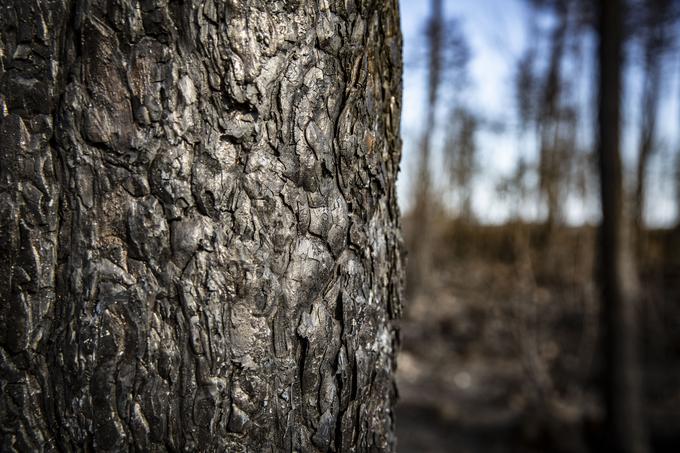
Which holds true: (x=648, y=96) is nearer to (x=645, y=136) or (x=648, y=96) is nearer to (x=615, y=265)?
(x=645, y=136)

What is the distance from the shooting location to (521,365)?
523 centimetres

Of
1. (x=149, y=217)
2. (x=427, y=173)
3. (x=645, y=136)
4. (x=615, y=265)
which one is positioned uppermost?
(x=645, y=136)

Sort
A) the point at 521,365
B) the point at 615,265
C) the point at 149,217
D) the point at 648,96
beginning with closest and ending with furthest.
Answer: the point at 149,217
the point at 615,265
the point at 521,365
the point at 648,96

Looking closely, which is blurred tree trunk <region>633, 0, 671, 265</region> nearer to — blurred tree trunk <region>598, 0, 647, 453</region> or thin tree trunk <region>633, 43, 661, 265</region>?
thin tree trunk <region>633, 43, 661, 265</region>

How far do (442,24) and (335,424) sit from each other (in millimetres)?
11753

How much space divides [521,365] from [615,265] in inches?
72.0

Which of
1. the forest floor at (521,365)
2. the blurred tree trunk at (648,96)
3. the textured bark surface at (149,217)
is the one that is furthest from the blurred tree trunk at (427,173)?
the textured bark surface at (149,217)

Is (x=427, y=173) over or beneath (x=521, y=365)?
over

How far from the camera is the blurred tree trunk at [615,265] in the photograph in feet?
13.0

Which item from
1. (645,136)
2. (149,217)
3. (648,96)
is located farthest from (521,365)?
(648,96)

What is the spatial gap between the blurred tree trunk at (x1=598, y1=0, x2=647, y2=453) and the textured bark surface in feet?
13.3

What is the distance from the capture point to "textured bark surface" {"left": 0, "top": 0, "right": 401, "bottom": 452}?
0.67 meters

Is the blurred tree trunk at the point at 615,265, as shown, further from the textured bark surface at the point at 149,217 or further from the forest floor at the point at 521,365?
the textured bark surface at the point at 149,217

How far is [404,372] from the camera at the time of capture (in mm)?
6707
